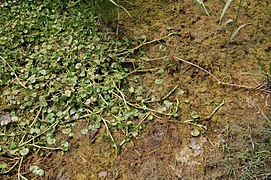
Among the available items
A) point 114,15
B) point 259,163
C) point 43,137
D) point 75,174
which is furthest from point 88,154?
point 114,15

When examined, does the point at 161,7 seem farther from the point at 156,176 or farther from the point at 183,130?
the point at 156,176

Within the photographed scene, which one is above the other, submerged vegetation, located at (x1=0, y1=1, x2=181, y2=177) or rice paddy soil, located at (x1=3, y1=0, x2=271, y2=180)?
submerged vegetation, located at (x1=0, y1=1, x2=181, y2=177)

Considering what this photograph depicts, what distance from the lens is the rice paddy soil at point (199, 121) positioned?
1426 mm

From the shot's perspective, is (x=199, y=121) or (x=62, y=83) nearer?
(x=199, y=121)

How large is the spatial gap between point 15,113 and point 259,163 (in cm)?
123

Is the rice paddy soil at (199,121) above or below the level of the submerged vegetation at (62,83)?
below

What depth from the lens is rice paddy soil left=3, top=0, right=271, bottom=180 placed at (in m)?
1.43

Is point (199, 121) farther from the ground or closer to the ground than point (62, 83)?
closer to the ground

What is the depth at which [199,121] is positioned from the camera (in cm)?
158

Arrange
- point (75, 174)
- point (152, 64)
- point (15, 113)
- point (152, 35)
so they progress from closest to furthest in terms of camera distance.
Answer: point (75, 174), point (15, 113), point (152, 64), point (152, 35)

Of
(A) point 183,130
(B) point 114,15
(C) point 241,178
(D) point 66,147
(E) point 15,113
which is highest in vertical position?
(B) point 114,15

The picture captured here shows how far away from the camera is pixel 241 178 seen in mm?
1347

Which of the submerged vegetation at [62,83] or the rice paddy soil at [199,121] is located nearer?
the rice paddy soil at [199,121]

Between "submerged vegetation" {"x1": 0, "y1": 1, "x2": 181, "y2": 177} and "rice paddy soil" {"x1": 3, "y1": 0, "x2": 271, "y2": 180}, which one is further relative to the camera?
"submerged vegetation" {"x1": 0, "y1": 1, "x2": 181, "y2": 177}
